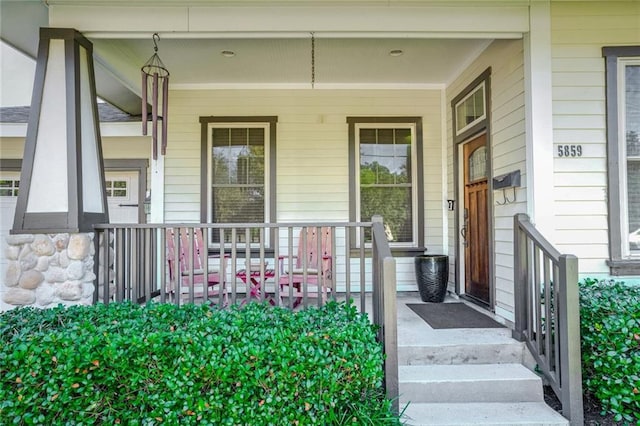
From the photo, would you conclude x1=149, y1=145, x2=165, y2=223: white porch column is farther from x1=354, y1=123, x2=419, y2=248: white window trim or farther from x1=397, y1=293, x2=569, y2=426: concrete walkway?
x1=397, y1=293, x2=569, y2=426: concrete walkway

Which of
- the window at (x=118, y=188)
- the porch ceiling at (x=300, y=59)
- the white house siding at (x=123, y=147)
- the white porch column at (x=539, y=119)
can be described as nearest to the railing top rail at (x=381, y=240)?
the white porch column at (x=539, y=119)

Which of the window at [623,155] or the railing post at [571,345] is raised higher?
the window at [623,155]

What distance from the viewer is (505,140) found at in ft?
12.6

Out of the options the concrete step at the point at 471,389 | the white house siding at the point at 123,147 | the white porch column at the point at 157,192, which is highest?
the white house siding at the point at 123,147

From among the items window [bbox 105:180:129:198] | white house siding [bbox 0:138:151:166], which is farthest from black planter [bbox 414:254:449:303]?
window [bbox 105:180:129:198]

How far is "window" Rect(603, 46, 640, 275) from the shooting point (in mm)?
3412

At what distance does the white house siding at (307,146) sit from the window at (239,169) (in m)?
0.12

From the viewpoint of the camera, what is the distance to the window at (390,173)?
534 centimetres

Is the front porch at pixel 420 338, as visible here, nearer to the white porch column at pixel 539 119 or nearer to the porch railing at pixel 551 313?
the porch railing at pixel 551 313

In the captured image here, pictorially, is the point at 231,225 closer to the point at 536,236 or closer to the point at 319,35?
the point at 319,35

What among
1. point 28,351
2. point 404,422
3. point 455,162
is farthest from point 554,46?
point 28,351

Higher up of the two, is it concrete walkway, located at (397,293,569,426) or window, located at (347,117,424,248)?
window, located at (347,117,424,248)

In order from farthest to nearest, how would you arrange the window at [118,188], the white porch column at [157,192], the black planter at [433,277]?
the window at [118,188]
the white porch column at [157,192]
the black planter at [433,277]

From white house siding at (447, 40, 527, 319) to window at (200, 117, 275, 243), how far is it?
277 cm
